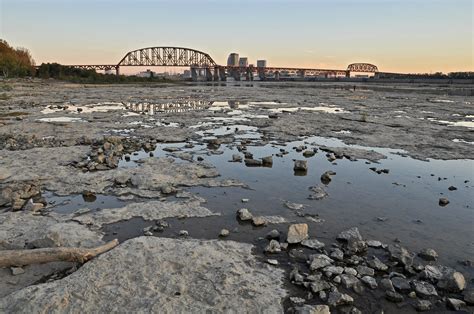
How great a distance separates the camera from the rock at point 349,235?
646 centimetres

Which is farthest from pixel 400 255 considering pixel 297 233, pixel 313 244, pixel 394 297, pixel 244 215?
pixel 244 215

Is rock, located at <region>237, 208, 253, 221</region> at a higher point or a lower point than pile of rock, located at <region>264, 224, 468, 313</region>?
higher

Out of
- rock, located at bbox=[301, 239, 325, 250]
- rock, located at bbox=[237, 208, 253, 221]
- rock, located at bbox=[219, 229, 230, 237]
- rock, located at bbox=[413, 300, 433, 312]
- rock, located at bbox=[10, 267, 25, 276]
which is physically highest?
rock, located at bbox=[237, 208, 253, 221]

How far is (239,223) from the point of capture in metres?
7.29

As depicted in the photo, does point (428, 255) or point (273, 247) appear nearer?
point (428, 255)

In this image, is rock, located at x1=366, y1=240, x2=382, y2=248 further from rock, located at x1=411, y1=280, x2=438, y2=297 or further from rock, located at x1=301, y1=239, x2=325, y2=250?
rock, located at x1=411, y1=280, x2=438, y2=297

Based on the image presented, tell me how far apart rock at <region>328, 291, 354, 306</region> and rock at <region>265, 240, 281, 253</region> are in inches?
56.6

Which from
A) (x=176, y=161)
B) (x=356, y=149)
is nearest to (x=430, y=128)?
(x=356, y=149)

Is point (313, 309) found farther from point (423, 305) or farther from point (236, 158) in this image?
point (236, 158)

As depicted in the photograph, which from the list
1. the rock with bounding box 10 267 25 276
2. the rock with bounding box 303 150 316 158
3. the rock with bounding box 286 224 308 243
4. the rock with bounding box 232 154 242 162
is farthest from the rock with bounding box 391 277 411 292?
the rock with bounding box 303 150 316 158

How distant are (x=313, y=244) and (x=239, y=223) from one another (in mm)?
Result: 1673

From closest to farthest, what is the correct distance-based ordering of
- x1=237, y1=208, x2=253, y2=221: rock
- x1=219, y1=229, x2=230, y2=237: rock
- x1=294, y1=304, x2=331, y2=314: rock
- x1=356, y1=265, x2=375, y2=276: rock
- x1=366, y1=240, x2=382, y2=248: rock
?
x1=294, y1=304, x2=331, y2=314: rock → x1=356, y1=265, x2=375, y2=276: rock → x1=366, y1=240, x2=382, y2=248: rock → x1=219, y1=229, x2=230, y2=237: rock → x1=237, y1=208, x2=253, y2=221: rock

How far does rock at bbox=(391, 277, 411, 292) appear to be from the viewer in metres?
5.06

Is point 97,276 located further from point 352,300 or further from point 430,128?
point 430,128
